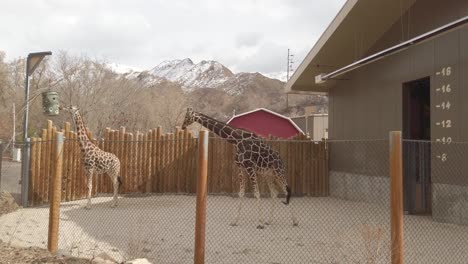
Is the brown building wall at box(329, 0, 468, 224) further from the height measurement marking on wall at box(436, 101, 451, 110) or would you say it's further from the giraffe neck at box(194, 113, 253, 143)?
the giraffe neck at box(194, 113, 253, 143)

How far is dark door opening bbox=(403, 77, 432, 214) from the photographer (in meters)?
10.1

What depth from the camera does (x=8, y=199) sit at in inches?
394

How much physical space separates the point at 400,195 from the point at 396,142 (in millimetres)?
529

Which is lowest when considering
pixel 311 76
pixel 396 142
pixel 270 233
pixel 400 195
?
pixel 270 233

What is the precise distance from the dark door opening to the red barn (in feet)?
41.2

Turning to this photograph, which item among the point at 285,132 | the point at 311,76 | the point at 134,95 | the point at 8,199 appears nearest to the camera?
the point at 8,199

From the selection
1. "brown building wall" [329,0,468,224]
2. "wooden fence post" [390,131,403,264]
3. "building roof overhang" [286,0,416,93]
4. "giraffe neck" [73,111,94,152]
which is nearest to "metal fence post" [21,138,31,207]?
"giraffe neck" [73,111,94,152]

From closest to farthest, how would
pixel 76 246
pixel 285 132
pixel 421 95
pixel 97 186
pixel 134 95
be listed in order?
pixel 76 246, pixel 421 95, pixel 97 186, pixel 285 132, pixel 134 95

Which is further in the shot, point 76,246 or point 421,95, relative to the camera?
point 421,95

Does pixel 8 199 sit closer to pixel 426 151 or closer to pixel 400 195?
pixel 400 195

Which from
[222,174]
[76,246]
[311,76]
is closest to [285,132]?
[311,76]

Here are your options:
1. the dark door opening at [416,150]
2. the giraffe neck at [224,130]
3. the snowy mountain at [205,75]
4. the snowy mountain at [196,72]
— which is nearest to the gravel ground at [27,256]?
the giraffe neck at [224,130]

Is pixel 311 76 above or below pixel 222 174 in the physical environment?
above

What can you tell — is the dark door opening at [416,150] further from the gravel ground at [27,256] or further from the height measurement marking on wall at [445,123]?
the gravel ground at [27,256]
